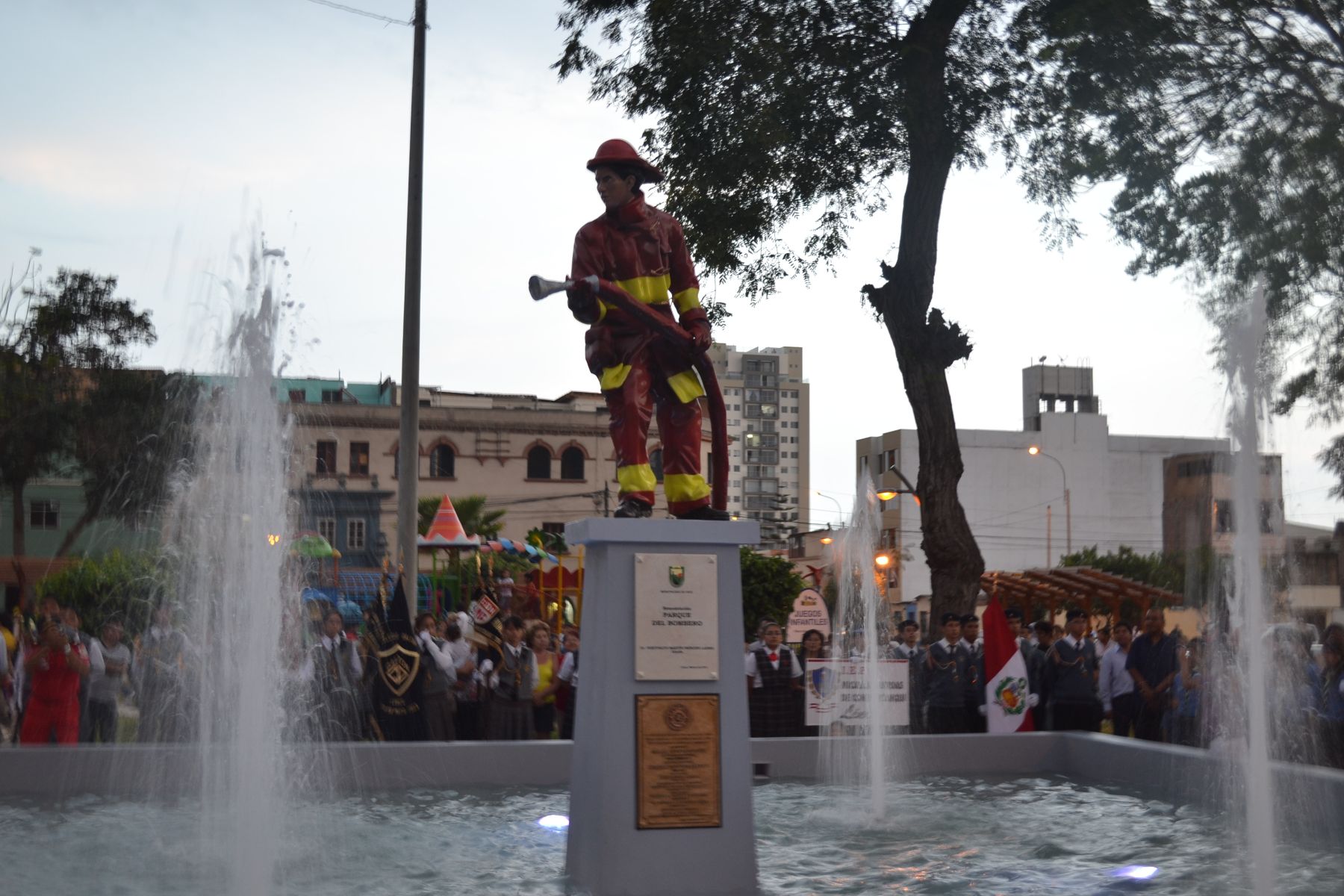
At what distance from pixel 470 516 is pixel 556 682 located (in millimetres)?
45168

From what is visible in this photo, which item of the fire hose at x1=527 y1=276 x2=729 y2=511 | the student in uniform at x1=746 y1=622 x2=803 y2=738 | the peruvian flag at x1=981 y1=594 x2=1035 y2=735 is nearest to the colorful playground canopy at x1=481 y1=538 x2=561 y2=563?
the student in uniform at x1=746 y1=622 x2=803 y2=738

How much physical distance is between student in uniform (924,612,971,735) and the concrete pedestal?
254 inches

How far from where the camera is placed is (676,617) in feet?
22.6

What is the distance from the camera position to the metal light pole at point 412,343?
16.1 metres

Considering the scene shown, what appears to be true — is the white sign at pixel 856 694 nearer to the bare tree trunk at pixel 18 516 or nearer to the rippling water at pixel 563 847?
the rippling water at pixel 563 847

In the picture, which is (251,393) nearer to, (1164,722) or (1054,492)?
(1164,722)

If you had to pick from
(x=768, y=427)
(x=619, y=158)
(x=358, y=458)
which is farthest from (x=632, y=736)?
(x=768, y=427)

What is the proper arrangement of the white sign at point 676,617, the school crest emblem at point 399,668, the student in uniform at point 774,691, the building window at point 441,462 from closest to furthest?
the white sign at point 676,617
the school crest emblem at point 399,668
the student in uniform at point 774,691
the building window at point 441,462

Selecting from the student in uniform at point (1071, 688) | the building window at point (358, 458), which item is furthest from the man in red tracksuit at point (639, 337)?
the building window at point (358, 458)

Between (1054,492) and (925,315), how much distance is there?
167 ft

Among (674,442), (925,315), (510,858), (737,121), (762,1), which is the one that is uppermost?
(762,1)

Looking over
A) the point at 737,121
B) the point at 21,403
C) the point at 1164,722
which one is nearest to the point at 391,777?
the point at 1164,722

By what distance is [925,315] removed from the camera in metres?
17.0

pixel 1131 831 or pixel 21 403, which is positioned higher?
pixel 21 403
